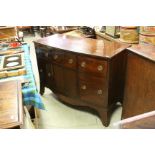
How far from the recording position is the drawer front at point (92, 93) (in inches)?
73.8

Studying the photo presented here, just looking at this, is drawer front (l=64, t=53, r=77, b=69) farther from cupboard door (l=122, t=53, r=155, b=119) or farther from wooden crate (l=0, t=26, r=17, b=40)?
wooden crate (l=0, t=26, r=17, b=40)

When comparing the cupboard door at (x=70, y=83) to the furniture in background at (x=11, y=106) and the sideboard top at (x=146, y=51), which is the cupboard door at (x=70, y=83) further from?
the furniture in background at (x=11, y=106)

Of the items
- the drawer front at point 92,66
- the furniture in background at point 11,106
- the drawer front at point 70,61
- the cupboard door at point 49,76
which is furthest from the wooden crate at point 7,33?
the furniture in background at point 11,106

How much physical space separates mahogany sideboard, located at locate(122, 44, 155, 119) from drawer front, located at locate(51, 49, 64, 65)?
718 mm

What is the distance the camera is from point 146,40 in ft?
5.86

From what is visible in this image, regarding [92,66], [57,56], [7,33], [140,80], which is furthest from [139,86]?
[7,33]

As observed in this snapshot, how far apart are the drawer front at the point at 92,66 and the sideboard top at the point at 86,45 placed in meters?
0.06

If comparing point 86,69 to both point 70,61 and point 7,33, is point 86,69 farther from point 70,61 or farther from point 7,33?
point 7,33

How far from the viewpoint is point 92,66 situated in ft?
5.93

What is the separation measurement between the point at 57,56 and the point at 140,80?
93cm

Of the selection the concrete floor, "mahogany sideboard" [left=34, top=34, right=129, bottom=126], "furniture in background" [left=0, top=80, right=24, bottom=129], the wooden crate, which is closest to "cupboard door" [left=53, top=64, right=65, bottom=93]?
"mahogany sideboard" [left=34, top=34, right=129, bottom=126]
